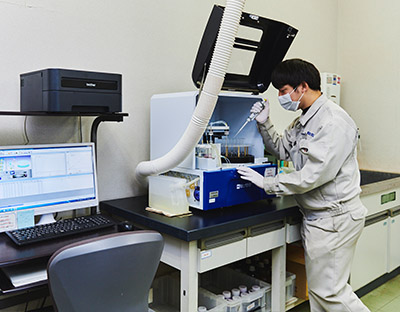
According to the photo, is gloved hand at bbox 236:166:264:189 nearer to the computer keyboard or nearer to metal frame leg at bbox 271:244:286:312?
metal frame leg at bbox 271:244:286:312

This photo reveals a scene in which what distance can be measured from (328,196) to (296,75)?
666 millimetres

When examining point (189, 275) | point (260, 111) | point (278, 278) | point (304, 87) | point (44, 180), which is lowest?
point (278, 278)

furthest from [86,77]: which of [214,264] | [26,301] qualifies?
[26,301]

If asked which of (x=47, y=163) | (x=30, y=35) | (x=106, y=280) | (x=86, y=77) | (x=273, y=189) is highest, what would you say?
(x=30, y=35)

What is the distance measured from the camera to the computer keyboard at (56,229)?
1648 mm

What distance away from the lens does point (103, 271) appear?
1259mm

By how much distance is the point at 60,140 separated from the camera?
214 centimetres

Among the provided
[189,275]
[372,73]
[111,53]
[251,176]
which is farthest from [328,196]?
[372,73]

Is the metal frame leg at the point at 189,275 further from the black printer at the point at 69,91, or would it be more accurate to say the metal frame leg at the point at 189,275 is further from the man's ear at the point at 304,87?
the man's ear at the point at 304,87

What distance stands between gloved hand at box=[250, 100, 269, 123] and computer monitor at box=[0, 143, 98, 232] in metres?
0.94

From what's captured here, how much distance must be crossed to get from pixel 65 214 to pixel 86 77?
83cm

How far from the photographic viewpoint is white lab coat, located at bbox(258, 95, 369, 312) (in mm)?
1958

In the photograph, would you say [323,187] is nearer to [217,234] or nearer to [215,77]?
[217,234]

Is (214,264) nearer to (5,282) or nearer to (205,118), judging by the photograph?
(205,118)
